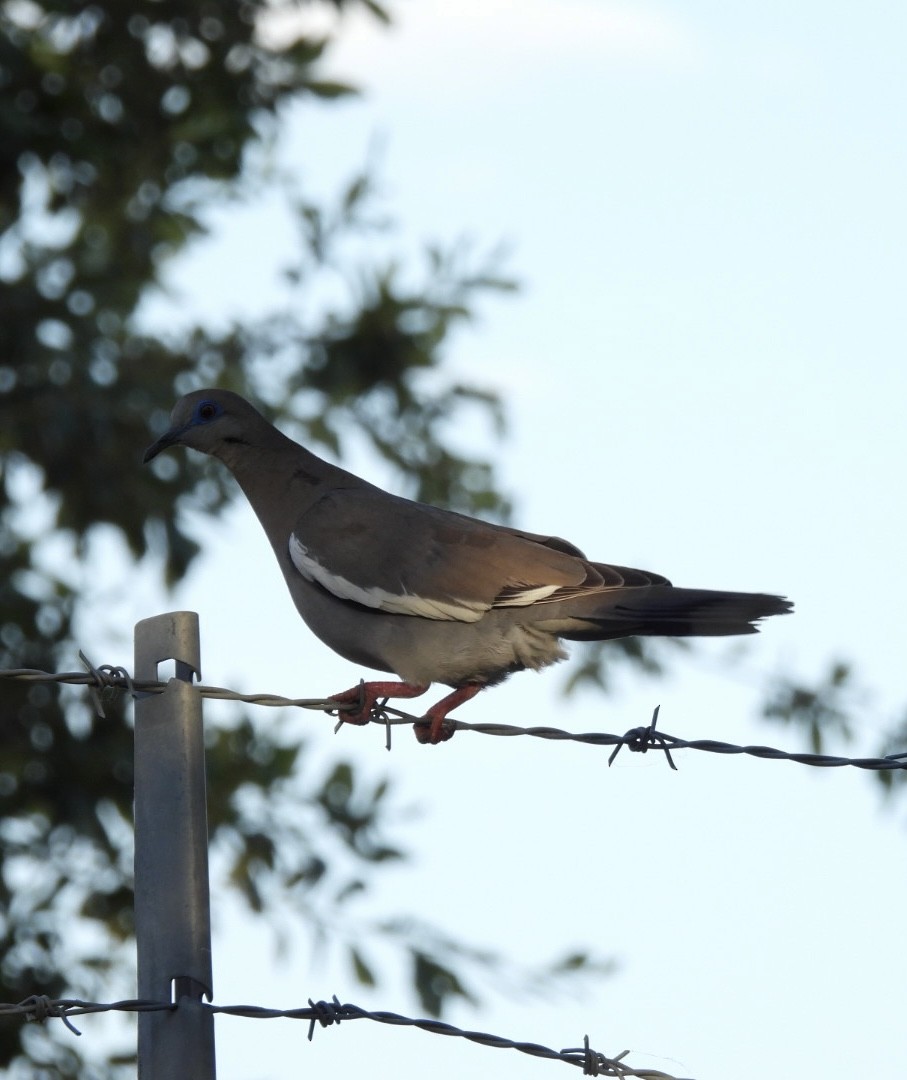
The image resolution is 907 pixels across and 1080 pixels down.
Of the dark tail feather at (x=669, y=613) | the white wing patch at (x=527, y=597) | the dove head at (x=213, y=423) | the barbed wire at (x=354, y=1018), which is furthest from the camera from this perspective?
the dove head at (x=213, y=423)

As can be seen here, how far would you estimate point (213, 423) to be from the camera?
598 centimetres

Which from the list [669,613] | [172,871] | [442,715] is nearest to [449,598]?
[442,715]

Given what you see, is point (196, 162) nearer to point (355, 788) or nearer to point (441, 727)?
point (355, 788)

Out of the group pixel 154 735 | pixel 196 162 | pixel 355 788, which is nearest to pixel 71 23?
pixel 196 162

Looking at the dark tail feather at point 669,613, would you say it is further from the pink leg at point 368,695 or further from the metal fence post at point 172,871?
the metal fence post at point 172,871

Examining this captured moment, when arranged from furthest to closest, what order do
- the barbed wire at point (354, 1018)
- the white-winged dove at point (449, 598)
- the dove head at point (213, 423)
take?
the dove head at point (213, 423)
the white-winged dove at point (449, 598)
the barbed wire at point (354, 1018)

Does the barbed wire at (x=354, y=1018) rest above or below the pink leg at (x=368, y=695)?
below

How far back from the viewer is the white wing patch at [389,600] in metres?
4.98

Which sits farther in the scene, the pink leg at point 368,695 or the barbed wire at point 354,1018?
the pink leg at point 368,695

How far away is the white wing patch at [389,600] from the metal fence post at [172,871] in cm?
163

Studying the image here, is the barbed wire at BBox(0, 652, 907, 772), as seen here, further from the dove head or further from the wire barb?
the dove head

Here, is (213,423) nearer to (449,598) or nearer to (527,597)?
(449,598)

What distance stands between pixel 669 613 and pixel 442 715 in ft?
2.53

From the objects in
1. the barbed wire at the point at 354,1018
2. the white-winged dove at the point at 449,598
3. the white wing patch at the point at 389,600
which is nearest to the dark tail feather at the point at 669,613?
the white-winged dove at the point at 449,598
